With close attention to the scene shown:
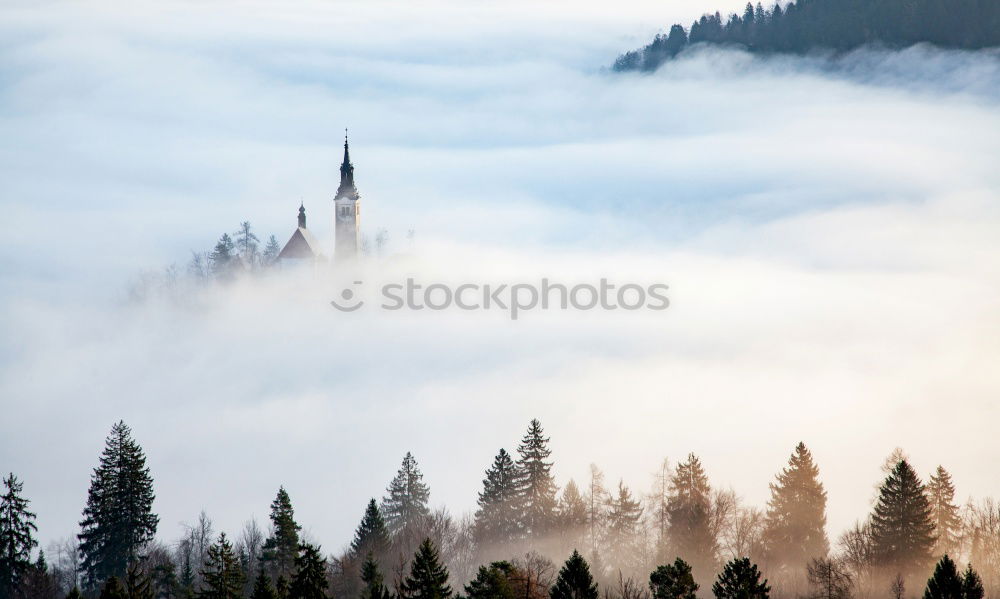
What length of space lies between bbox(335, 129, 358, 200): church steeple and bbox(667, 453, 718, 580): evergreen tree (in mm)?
109352

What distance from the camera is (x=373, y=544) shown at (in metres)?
73.5

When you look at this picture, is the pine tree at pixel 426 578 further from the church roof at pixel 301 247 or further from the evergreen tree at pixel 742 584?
the church roof at pixel 301 247

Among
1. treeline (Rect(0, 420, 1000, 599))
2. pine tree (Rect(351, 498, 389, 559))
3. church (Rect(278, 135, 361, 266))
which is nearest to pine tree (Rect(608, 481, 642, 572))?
treeline (Rect(0, 420, 1000, 599))

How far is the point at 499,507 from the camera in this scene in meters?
79.1

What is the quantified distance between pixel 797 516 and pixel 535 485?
14.0 metres

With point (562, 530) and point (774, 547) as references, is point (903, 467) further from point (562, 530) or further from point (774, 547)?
point (562, 530)

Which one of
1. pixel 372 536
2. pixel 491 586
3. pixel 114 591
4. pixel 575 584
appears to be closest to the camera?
pixel 114 591

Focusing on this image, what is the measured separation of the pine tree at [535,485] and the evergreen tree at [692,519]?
6665 millimetres

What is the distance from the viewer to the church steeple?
18200 cm

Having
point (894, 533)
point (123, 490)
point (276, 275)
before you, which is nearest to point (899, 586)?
point (894, 533)

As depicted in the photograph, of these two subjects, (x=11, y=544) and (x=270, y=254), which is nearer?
(x=11, y=544)

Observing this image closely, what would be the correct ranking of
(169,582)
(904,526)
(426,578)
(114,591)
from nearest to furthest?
(114,591) < (426,578) < (169,582) < (904,526)

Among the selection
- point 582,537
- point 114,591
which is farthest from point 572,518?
point 114,591

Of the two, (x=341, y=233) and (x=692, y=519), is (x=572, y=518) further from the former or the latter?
(x=341, y=233)
